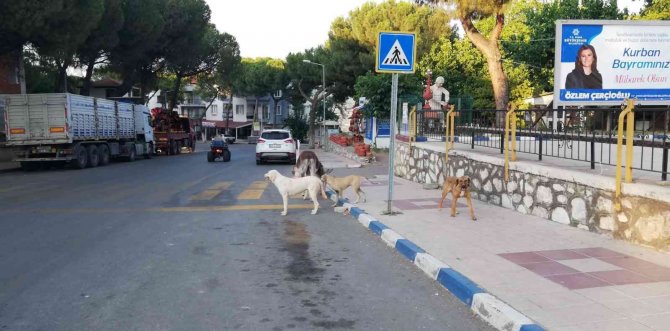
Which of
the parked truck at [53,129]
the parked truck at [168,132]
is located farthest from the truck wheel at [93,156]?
the parked truck at [168,132]

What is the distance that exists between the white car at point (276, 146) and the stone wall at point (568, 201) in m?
12.8

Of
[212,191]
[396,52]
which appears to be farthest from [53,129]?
[396,52]

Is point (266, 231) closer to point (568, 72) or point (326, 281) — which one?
point (326, 281)

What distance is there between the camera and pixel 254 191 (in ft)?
46.7

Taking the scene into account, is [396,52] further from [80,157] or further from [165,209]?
[80,157]

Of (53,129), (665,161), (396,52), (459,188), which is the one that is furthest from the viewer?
(53,129)

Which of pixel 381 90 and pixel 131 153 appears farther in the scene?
pixel 131 153

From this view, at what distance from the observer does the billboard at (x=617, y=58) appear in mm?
13750

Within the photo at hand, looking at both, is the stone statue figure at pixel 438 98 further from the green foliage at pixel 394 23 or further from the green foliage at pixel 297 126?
the green foliage at pixel 297 126

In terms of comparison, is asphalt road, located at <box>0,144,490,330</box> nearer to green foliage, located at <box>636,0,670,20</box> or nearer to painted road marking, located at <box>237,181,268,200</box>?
painted road marking, located at <box>237,181,268,200</box>

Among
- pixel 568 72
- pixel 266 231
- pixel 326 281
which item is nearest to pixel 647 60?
pixel 568 72

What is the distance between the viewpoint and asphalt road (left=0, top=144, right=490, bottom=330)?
15.0 ft

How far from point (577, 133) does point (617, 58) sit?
22.0 feet

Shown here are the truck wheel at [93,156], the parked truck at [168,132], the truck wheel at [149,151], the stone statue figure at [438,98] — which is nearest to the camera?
the stone statue figure at [438,98]
